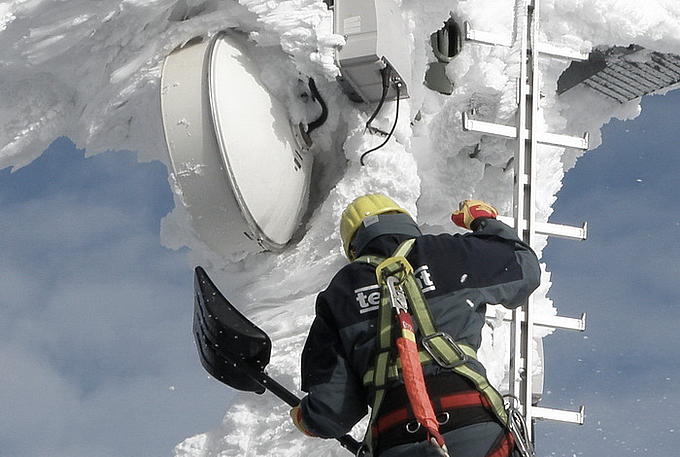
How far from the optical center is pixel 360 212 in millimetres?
3201

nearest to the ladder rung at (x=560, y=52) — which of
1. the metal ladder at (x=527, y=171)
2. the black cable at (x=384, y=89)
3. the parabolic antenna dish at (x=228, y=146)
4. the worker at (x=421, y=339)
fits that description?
the metal ladder at (x=527, y=171)

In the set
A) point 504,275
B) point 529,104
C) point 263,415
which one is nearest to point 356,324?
point 504,275

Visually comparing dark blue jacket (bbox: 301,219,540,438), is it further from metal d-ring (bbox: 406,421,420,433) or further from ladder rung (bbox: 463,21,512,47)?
ladder rung (bbox: 463,21,512,47)

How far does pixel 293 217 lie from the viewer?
413 cm

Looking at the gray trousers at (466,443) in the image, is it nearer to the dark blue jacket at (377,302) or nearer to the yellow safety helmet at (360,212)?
the dark blue jacket at (377,302)

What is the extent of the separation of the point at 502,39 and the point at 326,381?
1.97 meters

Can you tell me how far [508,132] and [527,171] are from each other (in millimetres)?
181

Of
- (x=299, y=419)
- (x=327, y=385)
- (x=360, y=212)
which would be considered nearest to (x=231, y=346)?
(x=299, y=419)

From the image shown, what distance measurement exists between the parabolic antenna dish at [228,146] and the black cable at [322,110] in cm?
9

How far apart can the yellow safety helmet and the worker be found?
0.03m

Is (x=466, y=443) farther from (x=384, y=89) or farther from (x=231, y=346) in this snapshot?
(x=384, y=89)

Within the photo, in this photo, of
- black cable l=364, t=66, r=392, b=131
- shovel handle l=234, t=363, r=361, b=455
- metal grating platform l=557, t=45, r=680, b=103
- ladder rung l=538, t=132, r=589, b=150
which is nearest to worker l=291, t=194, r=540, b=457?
shovel handle l=234, t=363, r=361, b=455

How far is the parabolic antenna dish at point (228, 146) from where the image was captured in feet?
12.5

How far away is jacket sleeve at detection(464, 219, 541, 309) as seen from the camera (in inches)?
118
